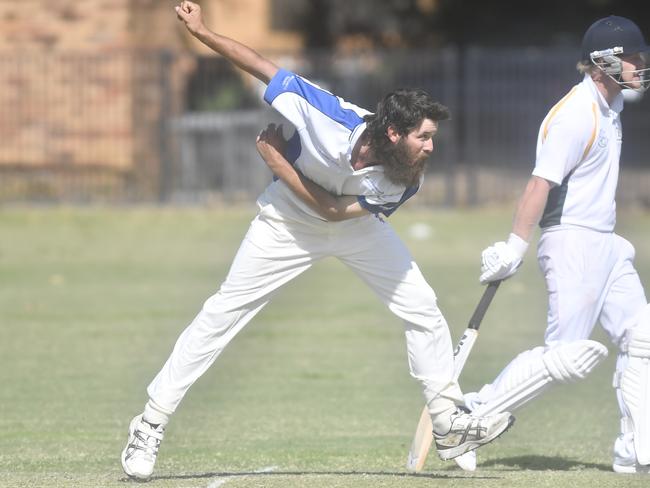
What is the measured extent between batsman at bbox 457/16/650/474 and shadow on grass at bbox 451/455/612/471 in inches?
14.6

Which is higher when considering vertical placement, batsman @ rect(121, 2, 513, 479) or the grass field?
batsman @ rect(121, 2, 513, 479)

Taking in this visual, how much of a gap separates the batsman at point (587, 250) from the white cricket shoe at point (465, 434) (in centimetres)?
21

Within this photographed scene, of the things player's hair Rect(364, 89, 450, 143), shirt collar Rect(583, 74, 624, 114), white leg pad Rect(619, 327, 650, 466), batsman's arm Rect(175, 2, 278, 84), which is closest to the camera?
player's hair Rect(364, 89, 450, 143)

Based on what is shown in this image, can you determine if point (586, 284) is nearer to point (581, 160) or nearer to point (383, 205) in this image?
point (581, 160)

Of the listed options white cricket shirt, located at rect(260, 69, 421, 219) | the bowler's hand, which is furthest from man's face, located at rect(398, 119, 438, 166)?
the bowler's hand

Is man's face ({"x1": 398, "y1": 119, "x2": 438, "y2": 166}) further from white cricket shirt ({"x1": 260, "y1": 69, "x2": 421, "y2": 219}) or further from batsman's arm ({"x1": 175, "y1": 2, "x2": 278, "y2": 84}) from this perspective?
batsman's arm ({"x1": 175, "y1": 2, "x2": 278, "y2": 84})

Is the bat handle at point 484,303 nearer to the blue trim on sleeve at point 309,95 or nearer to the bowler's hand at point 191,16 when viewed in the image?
the blue trim on sleeve at point 309,95

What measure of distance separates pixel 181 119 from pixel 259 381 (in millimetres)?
12042

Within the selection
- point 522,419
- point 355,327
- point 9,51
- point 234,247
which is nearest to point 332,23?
point 9,51

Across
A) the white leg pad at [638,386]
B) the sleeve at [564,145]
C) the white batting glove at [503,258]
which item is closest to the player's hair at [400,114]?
the sleeve at [564,145]

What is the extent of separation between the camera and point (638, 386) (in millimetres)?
6414

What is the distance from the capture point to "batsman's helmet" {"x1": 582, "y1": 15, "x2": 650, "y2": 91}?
646 centimetres

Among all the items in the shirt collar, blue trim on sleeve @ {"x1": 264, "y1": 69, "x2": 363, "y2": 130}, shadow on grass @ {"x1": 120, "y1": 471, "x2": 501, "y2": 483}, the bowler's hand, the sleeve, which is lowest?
shadow on grass @ {"x1": 120, "y1": 471, "x2": 501, "y2": 483}

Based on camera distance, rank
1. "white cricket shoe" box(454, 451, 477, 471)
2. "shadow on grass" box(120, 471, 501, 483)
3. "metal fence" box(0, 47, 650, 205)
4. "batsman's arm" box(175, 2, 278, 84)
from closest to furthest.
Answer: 1. "batsman's arm" box(175, 2, 278, 84)
2. "shadow on grass" box(120, 471, 501, 483)
3. "white cricket shoe" box(454, 451, 477, 471)
4. "metal fence" box(0, 47, 650, 205)
